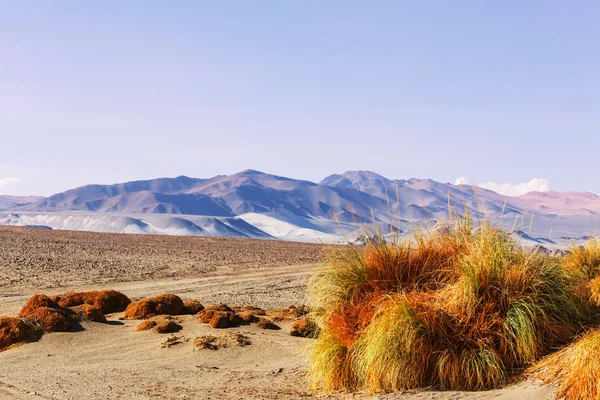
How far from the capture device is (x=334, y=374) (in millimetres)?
7535

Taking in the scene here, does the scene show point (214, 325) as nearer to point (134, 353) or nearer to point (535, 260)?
point (134, 353)

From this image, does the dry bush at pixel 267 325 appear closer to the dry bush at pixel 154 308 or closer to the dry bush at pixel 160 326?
the dry bush at pixel 160 326

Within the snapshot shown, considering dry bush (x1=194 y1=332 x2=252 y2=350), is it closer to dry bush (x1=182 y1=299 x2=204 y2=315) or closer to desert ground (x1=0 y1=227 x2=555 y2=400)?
desert ground (x1=0 y1=227 x2=555 y2=400)

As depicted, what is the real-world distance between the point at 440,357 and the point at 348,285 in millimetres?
1618

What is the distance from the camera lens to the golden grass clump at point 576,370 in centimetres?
555

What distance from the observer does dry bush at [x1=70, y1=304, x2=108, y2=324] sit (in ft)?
37.6

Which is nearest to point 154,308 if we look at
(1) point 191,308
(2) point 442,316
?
(1) point 191,308

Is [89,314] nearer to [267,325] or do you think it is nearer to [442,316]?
[267,325]

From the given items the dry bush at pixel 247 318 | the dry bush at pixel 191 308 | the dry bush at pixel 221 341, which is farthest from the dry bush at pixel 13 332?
the dry bush at pixel 247 318

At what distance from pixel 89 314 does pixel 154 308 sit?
1.35m

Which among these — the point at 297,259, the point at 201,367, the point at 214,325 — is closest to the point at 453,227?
the point at 201,367

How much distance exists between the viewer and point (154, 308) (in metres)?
12.5

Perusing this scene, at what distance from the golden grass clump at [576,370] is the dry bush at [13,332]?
7785 millimetres

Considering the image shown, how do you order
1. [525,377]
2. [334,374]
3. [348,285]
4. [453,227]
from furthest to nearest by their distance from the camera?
1. [453,227]
2. [348,285]
3. [334,374]
4. [525,377]
